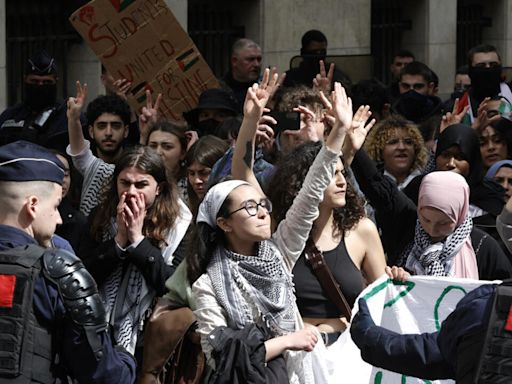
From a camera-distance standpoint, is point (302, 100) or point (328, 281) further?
point (302, 100)

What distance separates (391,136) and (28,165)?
4.30 m

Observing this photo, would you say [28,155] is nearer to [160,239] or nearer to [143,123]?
[160,239]

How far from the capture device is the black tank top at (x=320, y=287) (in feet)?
23.5

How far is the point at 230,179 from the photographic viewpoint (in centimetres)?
732

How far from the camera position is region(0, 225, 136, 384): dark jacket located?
5.26m

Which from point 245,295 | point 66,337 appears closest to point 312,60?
point 245,295

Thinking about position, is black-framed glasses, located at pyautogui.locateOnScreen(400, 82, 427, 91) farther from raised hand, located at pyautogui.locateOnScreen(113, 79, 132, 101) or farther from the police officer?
the police officer

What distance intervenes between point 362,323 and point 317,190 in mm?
1202

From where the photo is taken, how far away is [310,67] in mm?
12586

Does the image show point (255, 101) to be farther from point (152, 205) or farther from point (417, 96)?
point (417, 96)

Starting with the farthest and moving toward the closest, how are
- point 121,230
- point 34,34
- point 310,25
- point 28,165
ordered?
point 310,25, point 34,34, point 121,230, point 28,165

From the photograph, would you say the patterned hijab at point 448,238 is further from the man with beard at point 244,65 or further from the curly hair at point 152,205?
the man with beard at point 244,65

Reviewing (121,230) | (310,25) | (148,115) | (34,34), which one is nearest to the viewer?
(121,230)

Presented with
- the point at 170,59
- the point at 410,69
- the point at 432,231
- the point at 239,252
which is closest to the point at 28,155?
the point at 239,252
